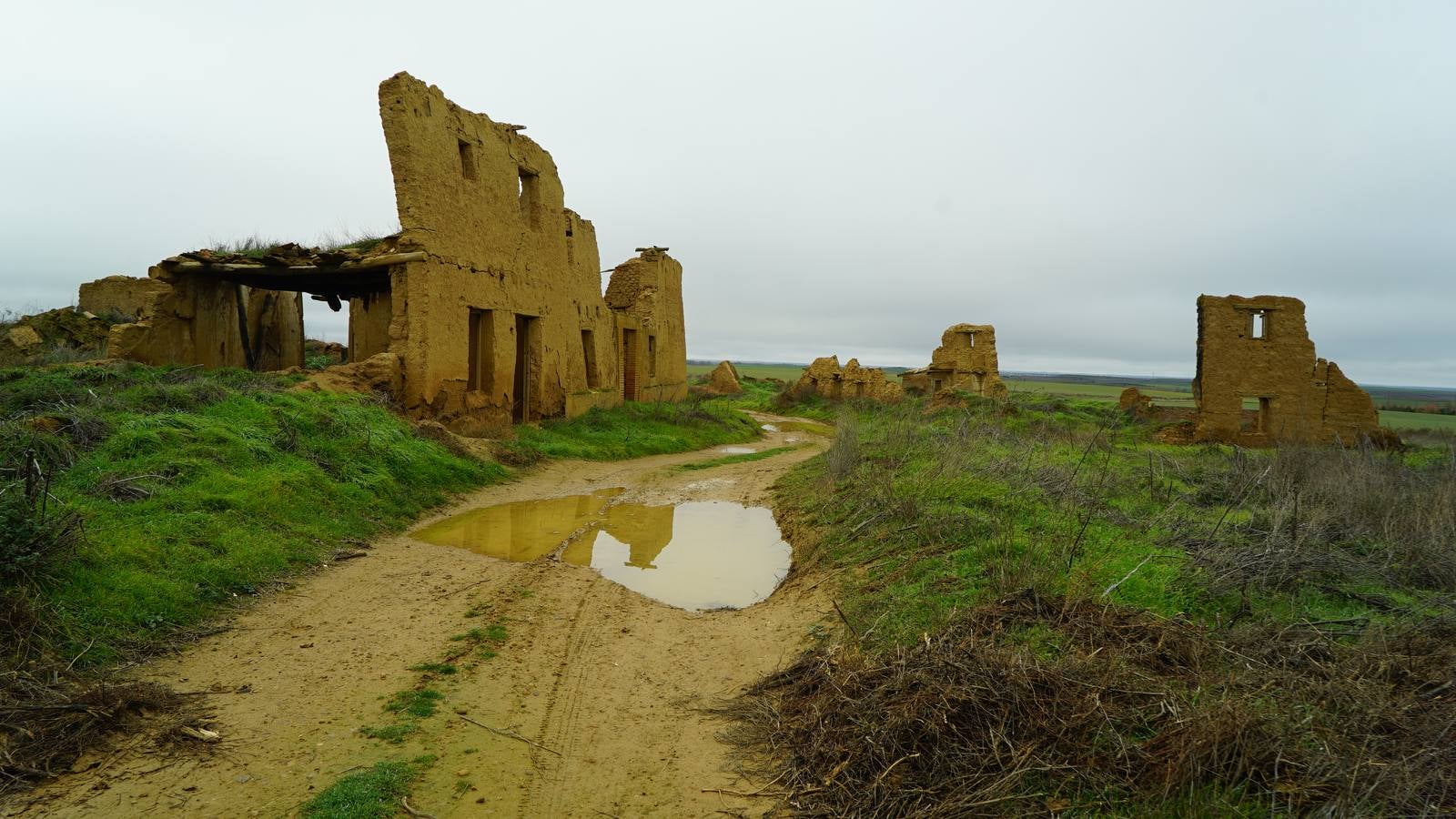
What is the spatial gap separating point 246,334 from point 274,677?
51.5ft

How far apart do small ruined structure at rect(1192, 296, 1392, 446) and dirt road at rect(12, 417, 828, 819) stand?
18.6m

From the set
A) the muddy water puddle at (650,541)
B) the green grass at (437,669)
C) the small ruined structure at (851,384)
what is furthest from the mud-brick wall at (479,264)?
the small ruined structure at (851,384)

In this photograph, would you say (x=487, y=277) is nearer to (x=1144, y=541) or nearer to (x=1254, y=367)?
(x=1144, y=541)

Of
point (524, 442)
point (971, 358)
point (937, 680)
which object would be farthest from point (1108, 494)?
point (971, 358)

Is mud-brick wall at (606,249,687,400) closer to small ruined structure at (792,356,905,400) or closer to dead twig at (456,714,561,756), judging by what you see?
small ruined structure at (792,356,905,400)

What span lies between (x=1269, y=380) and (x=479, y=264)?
69.3 feet

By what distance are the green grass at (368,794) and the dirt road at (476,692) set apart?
0.28 feet

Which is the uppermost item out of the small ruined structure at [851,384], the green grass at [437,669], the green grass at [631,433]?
the small ruined structure at [851,384]

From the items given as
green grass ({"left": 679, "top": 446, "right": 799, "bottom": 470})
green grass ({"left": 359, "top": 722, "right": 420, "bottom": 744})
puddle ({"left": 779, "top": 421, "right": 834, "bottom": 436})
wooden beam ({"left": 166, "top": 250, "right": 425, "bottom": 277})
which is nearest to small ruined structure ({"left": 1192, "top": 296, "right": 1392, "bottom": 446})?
puddle ({"left": 779, "top": 421, "right": 834, "bottom": 436})

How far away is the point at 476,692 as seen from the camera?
4.56m

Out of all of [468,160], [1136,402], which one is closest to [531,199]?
[468,160]

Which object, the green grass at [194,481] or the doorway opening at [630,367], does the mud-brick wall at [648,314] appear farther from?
the green grass at [194,481]

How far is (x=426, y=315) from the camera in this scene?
13.2 m

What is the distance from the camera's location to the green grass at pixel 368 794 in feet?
10.5
